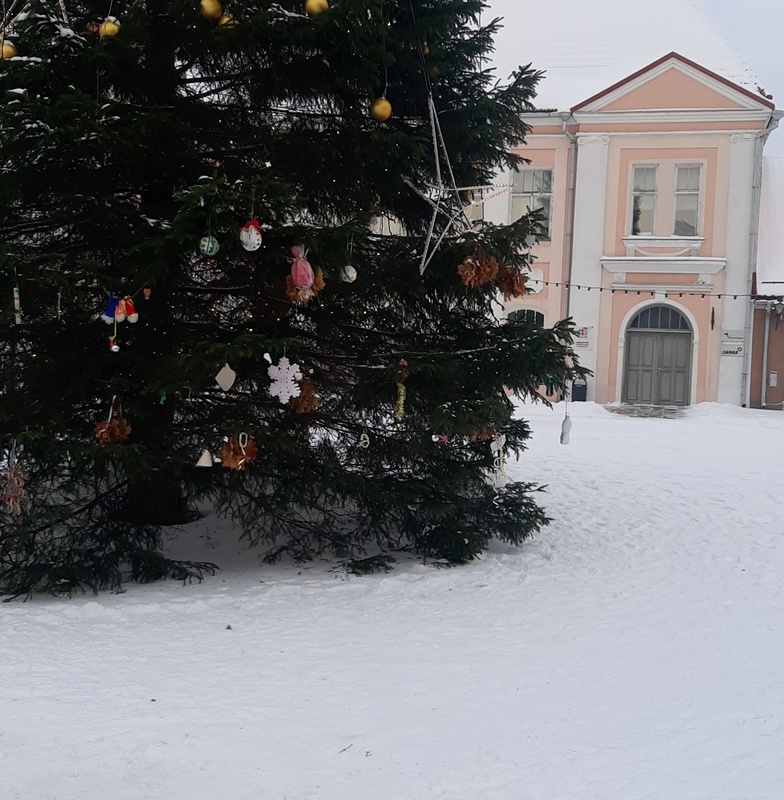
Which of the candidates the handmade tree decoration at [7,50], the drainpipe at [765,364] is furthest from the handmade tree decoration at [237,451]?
the drainpipe at [765,364]

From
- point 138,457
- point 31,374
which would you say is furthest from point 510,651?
point 31,374

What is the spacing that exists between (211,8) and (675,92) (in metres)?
16.5

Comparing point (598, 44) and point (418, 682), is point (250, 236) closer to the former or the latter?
point (418, 682)

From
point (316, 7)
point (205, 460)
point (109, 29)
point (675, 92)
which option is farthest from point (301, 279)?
point (675, 92)

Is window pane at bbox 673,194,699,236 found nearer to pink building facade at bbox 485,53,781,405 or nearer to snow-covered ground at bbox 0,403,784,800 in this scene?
pink building facade at bbox 485,53,781,405

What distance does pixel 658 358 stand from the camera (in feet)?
65.7

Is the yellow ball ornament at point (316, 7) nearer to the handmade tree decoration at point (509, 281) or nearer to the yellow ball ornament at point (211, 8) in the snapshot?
the yellow ball ornament at point (211, 8)

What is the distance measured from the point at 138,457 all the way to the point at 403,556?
7.55ft

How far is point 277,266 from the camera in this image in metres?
5.56

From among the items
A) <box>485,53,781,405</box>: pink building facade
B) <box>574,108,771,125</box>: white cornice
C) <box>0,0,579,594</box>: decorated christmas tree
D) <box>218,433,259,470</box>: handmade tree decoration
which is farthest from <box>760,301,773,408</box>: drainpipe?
<box>218,433,259,470</box>: handmade tree decoration

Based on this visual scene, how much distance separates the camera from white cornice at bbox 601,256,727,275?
19297mm

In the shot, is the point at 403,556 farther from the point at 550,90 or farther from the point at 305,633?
the point at 550,90

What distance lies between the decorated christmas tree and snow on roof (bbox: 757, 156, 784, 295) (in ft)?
48.6

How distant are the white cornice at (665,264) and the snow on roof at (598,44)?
12.2 feet
